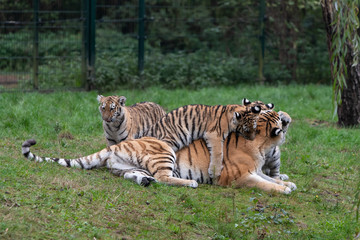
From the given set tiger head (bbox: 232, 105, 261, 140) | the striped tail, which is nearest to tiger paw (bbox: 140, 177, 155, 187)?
the striped tail

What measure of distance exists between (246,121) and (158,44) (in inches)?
299

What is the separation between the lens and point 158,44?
44.1 ft

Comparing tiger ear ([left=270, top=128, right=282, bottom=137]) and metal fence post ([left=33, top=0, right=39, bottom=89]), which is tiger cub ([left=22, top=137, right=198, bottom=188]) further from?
metal fence post ([left=33, top=0, right=39, bottom=89])

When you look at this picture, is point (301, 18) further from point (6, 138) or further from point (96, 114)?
point (6, 138)

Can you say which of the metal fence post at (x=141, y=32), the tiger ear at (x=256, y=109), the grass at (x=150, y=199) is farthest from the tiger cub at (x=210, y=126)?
the metal fence post at (x=141, y=32)

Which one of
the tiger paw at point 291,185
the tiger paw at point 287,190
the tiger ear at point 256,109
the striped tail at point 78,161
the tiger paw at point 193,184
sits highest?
the tiger ear at point 256,109

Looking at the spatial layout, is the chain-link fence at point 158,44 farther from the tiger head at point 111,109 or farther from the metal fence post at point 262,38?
the tiger head at point 111,109

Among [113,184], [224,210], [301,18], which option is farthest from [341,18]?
[301,18]

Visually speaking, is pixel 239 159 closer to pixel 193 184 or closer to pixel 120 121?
pixel 193 184

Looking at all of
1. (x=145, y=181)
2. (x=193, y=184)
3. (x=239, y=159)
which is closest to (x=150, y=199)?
(x=145, y=181)

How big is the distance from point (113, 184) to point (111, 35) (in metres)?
7.80

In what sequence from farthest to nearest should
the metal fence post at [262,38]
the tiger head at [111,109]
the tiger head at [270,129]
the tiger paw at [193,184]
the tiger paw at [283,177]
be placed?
the metal fence post at [262,38] < the tiger head at [111,109] < the tiger paw at [283,177] < the tiger head at [270,129] < the tiger paw at [193,184]

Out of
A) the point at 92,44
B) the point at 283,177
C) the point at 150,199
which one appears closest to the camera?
the point at 150,199

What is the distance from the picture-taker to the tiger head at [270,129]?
624 cm
